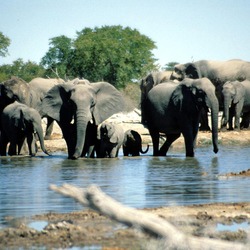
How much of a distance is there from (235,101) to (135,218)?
2437 cm

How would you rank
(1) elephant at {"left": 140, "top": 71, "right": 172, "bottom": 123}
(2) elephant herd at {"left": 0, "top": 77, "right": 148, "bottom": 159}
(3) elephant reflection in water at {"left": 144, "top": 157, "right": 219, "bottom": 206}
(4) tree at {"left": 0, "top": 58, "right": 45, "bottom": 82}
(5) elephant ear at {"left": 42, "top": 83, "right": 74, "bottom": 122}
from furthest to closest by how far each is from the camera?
(4) tree at {"left": 0, "top": 58, "right": 45, "bottom": 82} → (1) elephant at {"left": 140, "top": 71, "right": 172, "bottom": 123} → (5) elephant ear at {"left": 42, "top": 83, "right": 74, "bottom": 122} → (2) elephant herd at {"left": 0, "top": 77, "right": 148, "bottom": 159} → (3) elephant reflection in water at {"left": 144, "top": 157, "right": 219, "bottom": 206}

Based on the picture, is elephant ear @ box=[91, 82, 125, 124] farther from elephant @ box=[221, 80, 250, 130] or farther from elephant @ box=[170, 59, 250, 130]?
elephant @ box=[170, 59, 250, 130]

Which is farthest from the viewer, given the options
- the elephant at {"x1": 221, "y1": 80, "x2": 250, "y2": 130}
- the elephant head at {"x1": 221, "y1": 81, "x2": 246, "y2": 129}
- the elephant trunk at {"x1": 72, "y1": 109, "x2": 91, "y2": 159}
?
the elephant at {"x1": 221, "y1": 80, "x2": 250, "y2": 130}

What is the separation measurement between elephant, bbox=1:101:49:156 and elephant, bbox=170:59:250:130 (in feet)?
33.8

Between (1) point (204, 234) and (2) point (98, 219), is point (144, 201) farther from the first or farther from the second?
(1) point (204, 234)

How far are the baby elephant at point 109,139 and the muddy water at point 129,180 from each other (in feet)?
1.30

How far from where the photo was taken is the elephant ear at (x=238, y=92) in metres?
30.0

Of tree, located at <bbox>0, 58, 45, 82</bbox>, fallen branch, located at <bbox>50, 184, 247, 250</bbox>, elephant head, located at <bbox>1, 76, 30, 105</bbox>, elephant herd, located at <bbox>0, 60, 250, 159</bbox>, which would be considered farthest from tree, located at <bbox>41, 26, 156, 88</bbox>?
fallen branch, located at <bbox>50, 184, 247, 250</bbox>

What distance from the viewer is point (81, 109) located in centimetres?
2008

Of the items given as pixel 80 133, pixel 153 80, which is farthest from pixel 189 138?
pixel 153 80

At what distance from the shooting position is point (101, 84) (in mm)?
21844

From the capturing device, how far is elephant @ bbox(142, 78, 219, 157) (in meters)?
19.8

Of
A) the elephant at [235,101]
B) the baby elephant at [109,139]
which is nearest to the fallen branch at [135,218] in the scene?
the baby elephant at [109,139]

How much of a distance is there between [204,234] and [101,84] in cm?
1335
